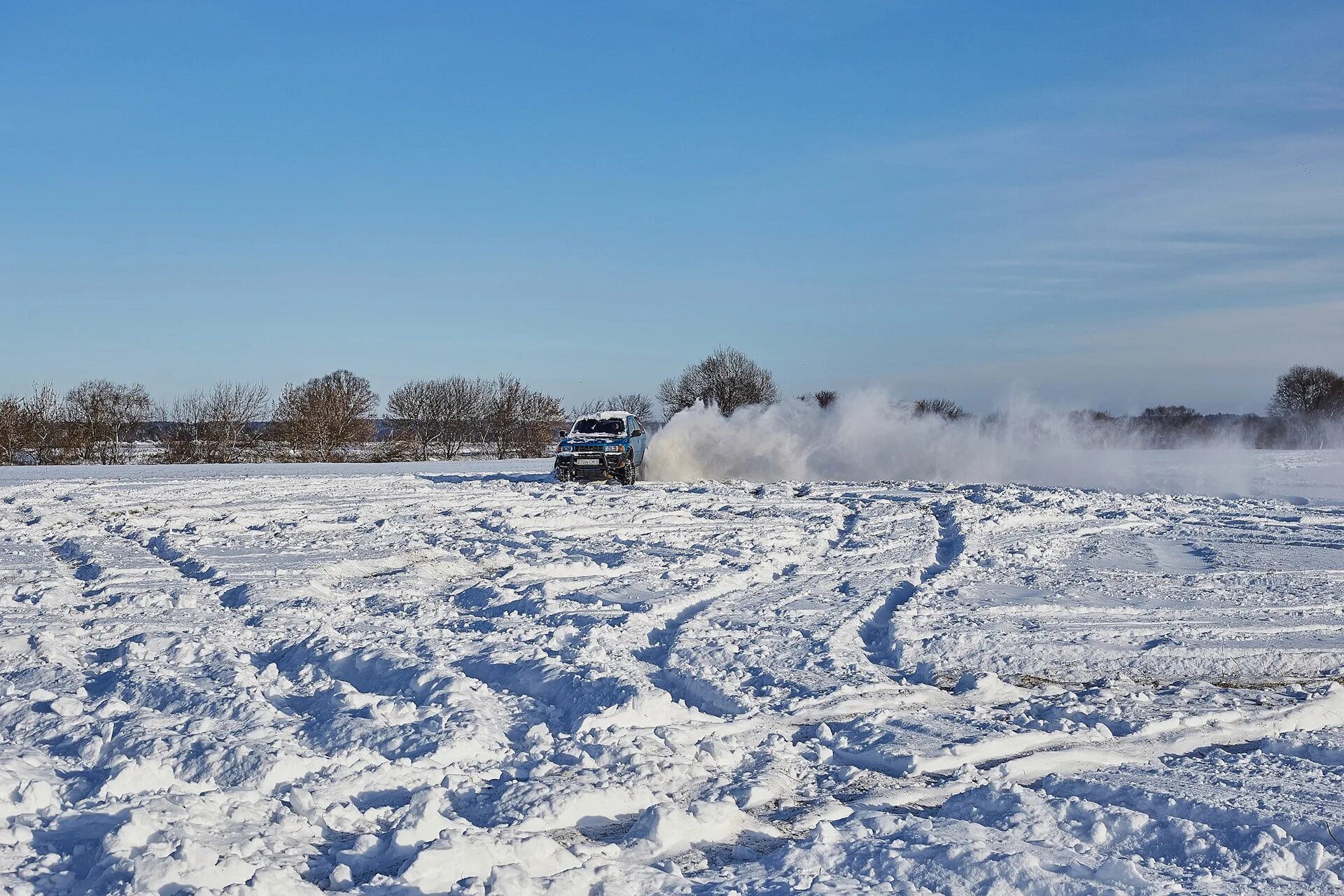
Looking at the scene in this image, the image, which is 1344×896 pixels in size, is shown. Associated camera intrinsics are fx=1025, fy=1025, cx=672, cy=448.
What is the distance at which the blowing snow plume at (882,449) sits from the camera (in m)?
32.3

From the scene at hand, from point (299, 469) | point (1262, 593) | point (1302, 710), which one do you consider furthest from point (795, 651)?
point (299, 469)

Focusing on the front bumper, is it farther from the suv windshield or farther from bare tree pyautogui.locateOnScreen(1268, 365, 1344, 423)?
bare tree pyautogui.locateOnScreen(1268, 365, 1344, 423)

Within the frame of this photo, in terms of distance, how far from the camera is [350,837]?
4.77 m

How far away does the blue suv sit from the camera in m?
26.8

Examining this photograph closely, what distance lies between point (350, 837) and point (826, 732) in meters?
3.02

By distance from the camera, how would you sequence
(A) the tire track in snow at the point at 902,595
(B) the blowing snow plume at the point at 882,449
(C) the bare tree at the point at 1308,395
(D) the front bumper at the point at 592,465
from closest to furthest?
(A) the tire track in snow at the point at 902,595, (D) the front bumper at the point at 592,465, (B) the blowing snow plume at the point at 882,449, (C) the bare tree at the point at 1308,395

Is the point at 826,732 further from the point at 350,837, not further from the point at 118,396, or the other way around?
the point at 118,396

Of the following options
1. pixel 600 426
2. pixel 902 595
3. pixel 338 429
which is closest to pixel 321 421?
pixel 338 429

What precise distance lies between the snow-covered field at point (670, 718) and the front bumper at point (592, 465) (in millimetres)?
11231

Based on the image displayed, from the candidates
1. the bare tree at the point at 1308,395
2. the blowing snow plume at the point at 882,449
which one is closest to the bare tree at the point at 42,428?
the blowing snow plume at the point at 882,449

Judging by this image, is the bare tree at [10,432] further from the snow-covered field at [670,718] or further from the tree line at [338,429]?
the snow-covered field at [670,718]

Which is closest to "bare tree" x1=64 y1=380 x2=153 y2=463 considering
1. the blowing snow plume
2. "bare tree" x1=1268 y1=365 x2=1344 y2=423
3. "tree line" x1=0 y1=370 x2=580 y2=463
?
"tree line" x1=0 y1=370 x2=580 y2=463

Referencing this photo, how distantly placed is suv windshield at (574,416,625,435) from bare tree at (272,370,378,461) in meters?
29.0

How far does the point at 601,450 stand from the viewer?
2669cm
